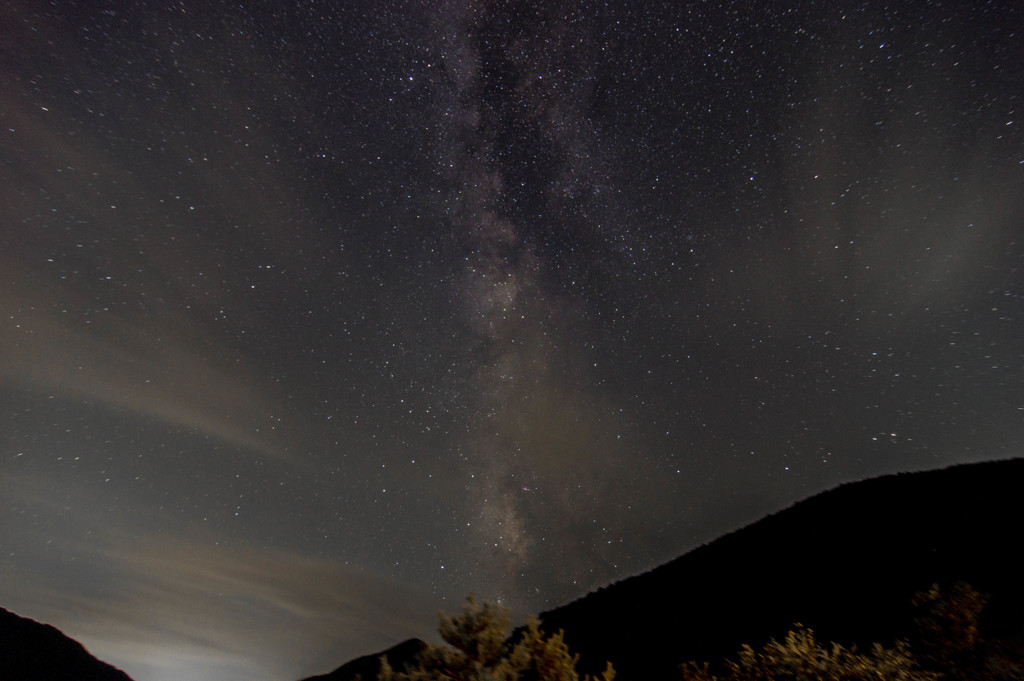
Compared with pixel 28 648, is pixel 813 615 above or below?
below

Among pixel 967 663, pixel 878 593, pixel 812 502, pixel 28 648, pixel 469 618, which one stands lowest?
pixel 967 663

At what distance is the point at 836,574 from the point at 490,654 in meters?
15.8

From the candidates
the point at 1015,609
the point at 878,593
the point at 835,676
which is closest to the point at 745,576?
the point at 878,593

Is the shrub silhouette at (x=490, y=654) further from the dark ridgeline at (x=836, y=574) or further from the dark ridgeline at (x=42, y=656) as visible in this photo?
the dark ridgeline at (x=42, y=656)

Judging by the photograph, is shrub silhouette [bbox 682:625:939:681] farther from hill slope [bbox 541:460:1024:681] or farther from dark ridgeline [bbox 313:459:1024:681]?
hill slope [bbox 541:460:1024:681]

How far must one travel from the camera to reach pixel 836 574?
1584cm

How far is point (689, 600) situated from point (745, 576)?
2.82m

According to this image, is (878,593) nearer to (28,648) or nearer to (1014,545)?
(1014,545)

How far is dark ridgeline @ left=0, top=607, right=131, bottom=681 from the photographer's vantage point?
68.3 m

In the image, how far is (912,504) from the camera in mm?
16969

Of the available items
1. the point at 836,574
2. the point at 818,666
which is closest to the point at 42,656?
the point at 836,574

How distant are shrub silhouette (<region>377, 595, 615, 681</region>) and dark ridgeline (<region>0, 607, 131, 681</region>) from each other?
325 feet

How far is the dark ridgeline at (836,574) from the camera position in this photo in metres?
12.3

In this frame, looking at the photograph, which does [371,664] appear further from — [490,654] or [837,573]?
[490,654]
